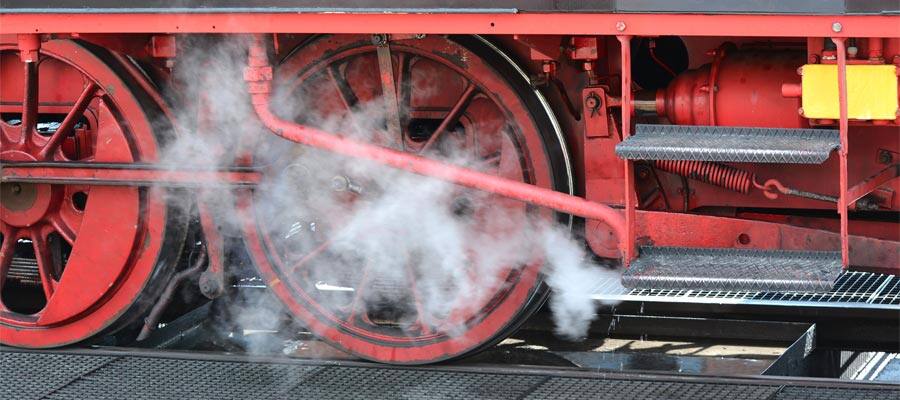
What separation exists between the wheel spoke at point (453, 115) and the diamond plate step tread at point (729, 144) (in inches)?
30.6

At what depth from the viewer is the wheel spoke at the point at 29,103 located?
→ 5.21 meters

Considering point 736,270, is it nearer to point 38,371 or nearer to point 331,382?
point 331,382

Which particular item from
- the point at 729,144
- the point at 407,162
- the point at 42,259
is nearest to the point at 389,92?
the point at 407,162

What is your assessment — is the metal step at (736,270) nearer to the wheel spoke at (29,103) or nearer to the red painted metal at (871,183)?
the red painted metal at (871,183)

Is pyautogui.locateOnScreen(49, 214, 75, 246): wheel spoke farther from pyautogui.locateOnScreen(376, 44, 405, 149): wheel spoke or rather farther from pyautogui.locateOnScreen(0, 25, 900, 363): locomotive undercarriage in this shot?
pyautogui.locateOnScreen(376, 44, 405, 149): wheel spoke

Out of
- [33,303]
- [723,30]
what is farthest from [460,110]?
[33,303]

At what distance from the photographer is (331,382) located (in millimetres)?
4898

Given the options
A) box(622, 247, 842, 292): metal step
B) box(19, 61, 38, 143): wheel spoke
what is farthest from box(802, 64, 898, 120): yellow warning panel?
box(19, 61, 38, 143): wheel spoke

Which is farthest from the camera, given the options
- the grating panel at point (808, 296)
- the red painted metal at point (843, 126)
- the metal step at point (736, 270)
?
the grating panel at point (808, 296)

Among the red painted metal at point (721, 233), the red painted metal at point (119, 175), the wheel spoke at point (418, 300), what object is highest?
the red painted metal at point (119, 175)

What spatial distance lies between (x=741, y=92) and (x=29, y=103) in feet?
8.74

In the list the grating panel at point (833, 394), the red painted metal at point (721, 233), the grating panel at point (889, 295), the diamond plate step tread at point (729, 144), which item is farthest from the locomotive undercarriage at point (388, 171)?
the grating panel at point (889, 295)

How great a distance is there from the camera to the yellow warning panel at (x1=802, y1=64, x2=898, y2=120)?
4082 millimetres

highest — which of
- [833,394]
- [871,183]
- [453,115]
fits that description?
[453,115]
